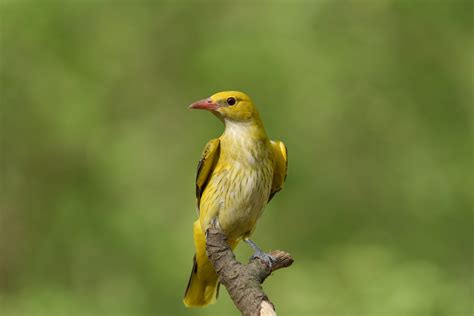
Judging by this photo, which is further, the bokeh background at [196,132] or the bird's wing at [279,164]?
the bokeh background at [196,132]

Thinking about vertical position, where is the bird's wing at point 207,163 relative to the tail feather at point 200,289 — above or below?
above

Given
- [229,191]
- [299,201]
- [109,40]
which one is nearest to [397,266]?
[299,201]

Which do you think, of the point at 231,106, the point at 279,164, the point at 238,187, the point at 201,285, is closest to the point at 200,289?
the point at 201,285

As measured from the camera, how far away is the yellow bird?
5008mm

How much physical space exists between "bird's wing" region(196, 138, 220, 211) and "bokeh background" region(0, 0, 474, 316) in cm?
338

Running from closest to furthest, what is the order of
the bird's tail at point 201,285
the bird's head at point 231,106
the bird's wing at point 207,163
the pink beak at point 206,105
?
1. the pink beak at point 206,105
2. the bird's head at point 231,106
3. the bird's wing at point 207,163
4. the bird's tail at point 201,285

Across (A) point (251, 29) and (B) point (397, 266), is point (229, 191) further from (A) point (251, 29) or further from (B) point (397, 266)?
(A) point (251, 29)

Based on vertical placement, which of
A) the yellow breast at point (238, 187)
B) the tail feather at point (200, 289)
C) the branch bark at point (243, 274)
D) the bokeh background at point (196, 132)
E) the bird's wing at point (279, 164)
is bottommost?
the branch bark at point (243, 274)

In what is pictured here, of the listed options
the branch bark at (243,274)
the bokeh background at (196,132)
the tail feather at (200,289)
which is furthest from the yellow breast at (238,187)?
the bokeh background at (196,132)

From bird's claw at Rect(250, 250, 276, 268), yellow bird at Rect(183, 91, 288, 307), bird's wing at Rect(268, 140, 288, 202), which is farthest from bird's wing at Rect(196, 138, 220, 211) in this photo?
bird's claw at Rect(250, 250, 276, 268)

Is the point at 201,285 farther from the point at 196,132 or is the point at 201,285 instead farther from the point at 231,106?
the point at 196,132

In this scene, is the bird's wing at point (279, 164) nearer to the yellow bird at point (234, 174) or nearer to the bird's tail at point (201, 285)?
the yellow bird at point (234, 174)

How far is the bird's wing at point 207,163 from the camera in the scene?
512cm

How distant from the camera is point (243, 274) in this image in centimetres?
381
